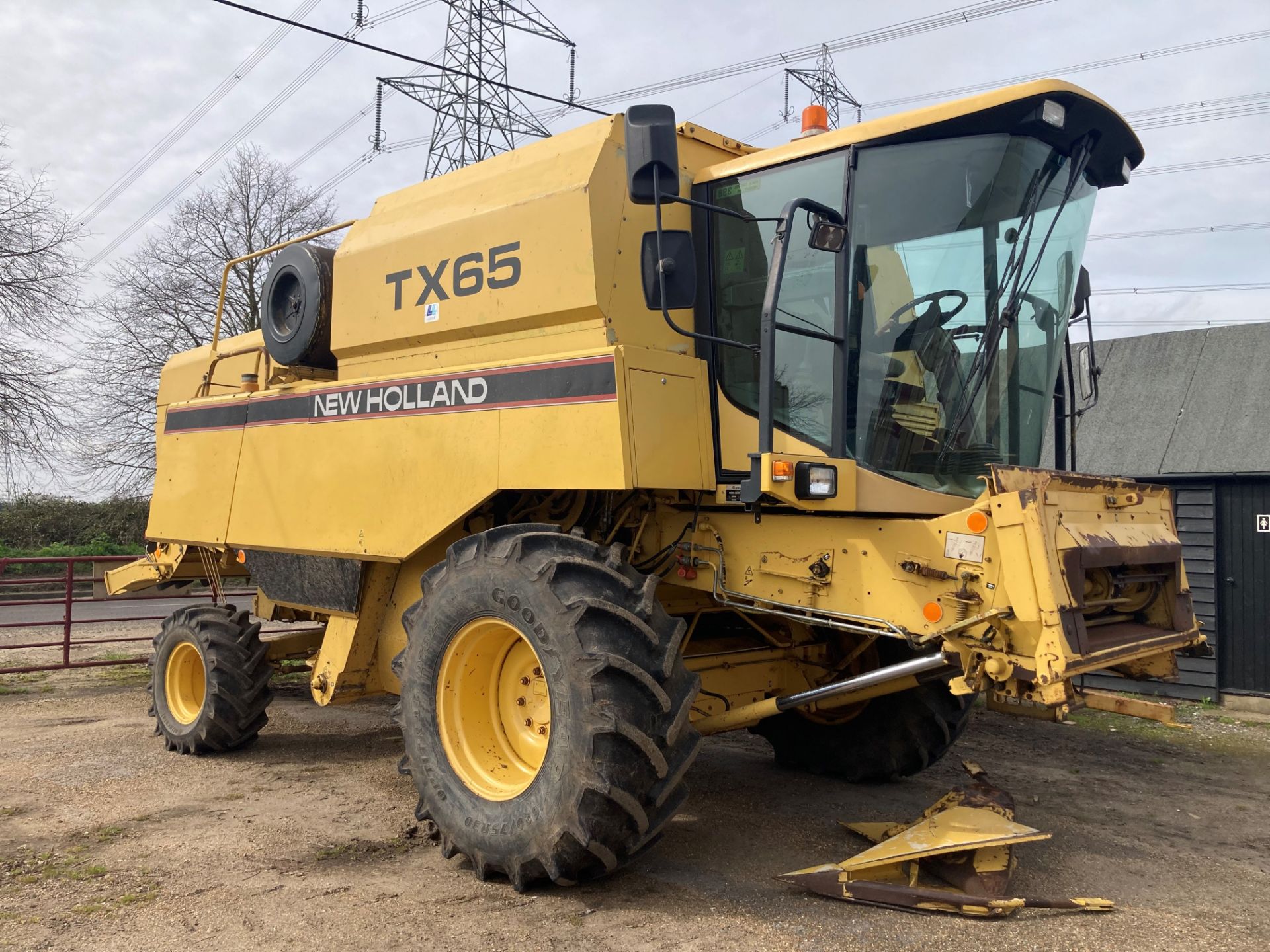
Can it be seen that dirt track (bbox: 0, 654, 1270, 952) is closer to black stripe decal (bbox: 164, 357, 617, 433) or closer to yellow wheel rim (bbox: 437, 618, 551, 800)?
yellow wheel rim (bbox: 437, 618, 551, 800)

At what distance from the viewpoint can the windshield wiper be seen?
13.9 feet

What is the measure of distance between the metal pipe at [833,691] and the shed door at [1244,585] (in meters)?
6.31

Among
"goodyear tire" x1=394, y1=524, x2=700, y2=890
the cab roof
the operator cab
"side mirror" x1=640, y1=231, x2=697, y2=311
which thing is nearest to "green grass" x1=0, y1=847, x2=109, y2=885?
"goodyear tire" x1=394, y1=524, x2=700, y2=890

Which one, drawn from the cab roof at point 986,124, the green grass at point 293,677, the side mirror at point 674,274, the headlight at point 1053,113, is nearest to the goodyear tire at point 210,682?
the green grass at point 293,677

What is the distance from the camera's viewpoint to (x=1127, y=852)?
478 centimetres

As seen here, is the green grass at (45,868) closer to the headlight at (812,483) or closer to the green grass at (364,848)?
the green grass at (364,848)

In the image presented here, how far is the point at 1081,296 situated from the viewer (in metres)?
4.97

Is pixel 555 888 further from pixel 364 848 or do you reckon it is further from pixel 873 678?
pixel 873 678

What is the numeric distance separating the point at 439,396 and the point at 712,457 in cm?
149

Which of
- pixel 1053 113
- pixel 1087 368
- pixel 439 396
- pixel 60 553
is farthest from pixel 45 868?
pixel 60 553

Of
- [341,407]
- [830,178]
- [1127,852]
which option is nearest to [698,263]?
[830,178]

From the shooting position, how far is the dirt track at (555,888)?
11.7ft

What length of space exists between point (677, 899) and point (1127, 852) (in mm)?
2452

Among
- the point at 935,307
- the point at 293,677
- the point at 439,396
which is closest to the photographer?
the point at 935,307
